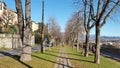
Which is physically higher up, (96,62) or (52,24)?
(52,24)

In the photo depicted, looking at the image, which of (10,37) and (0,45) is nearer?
(0,45)

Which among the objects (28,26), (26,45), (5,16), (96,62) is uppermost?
(5,16)

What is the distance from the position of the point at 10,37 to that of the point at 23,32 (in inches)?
1326

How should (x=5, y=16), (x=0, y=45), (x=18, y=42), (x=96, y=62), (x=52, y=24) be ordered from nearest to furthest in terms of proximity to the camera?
1. (x=96, y=62)
2. (x=0, y=45)
3. (x=18, y=42)
4. (x=5, y=16)
5. (x=52, y=24)

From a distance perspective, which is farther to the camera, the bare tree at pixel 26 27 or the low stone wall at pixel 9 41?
the low stone wall at pixel 9 41

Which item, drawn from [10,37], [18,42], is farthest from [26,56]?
[18,42]

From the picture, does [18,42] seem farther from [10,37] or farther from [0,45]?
[0,45]

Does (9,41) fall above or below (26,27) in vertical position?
below

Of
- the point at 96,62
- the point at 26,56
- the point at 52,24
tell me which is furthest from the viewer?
the point at 52,24

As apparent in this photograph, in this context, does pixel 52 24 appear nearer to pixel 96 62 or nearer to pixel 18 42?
pixel 18 42

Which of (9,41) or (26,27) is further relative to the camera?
(9,41)

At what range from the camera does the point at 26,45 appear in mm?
20578

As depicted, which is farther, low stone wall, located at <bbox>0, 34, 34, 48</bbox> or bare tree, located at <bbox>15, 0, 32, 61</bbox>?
low stone wall, located at <bbox>0, 34, 34, 48</bbox>

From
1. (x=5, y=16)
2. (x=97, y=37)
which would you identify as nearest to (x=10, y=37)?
(x=5, y=16)
